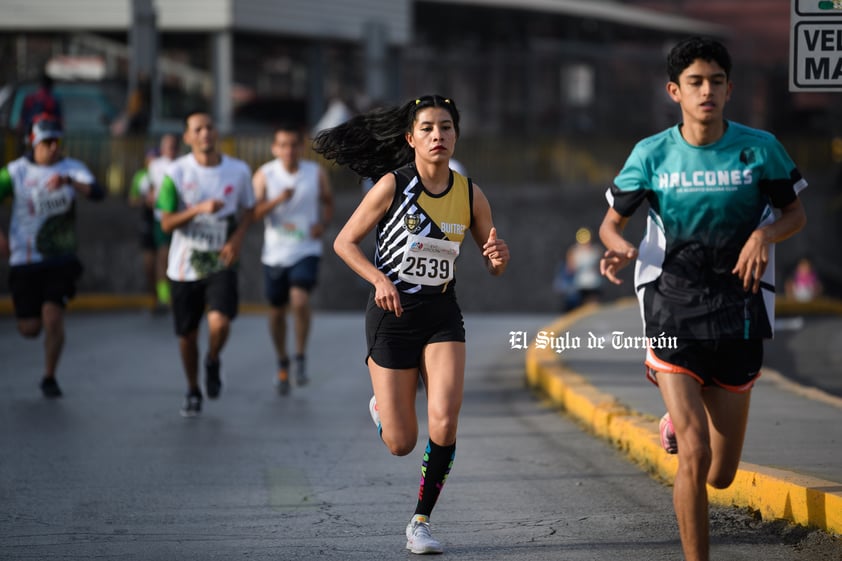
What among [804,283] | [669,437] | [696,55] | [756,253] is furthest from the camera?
[804,283]

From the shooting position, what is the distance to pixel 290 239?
1217cm

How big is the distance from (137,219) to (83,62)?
686 cm

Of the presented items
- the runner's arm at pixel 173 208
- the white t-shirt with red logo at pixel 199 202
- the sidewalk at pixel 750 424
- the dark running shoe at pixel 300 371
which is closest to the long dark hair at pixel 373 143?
the sidewalk at pixel 750 424

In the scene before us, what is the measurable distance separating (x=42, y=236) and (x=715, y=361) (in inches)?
278

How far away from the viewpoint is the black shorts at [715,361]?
5.56m

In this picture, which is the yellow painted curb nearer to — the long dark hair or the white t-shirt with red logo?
the white t-shirt with red logo

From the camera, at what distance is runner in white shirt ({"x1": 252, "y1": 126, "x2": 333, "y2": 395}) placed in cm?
1209

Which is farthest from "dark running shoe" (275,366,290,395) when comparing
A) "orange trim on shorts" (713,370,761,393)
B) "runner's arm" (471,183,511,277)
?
"orange trim on shorts" (713,370,761,393)

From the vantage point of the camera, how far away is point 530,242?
26641 mm

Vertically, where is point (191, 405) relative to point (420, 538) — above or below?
below

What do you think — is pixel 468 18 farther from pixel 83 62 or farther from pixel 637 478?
pixel 637 478

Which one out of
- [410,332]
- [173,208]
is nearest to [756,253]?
[410,332]

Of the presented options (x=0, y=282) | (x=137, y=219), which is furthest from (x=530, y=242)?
(x=0, y=282)

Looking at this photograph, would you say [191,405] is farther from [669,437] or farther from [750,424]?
[669,437]
